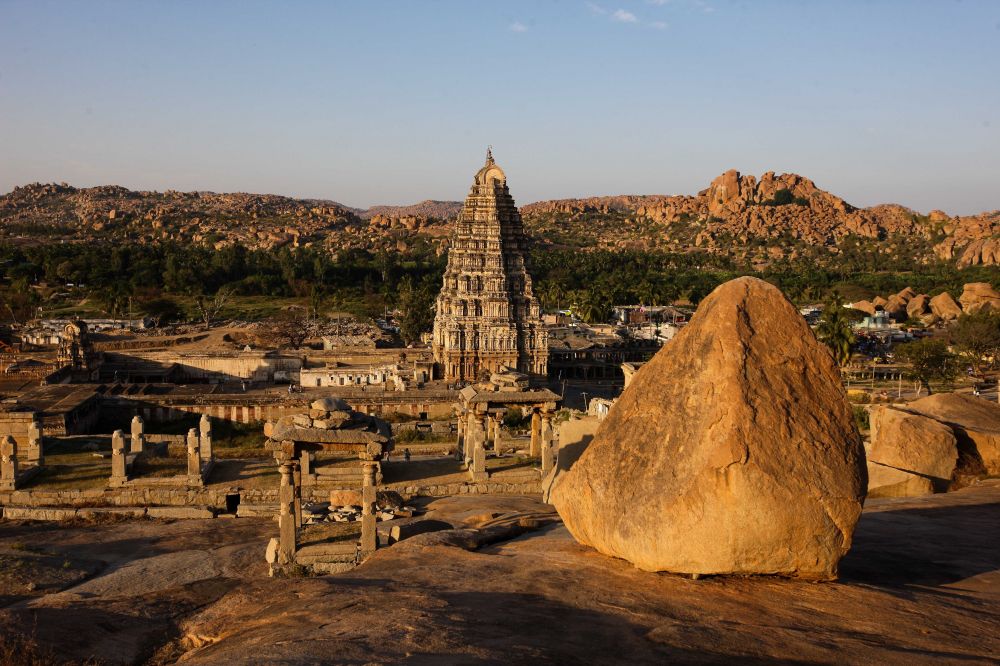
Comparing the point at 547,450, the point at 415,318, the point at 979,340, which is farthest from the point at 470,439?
the point at 415,318

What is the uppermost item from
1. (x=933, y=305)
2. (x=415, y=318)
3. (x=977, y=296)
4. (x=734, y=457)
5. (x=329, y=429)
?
(x=734, y=457)

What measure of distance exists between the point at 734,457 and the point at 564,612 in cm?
235

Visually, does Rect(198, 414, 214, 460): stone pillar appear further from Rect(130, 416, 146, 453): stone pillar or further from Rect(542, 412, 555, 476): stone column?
Rect(542, 412, 555, 476): stone column

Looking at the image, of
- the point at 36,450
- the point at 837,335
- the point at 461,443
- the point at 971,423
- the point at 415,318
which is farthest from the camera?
the point at 415,318

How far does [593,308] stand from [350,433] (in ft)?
205

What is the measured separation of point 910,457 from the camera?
56.6 feet

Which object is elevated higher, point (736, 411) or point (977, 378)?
point (736, 411)

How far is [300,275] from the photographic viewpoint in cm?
9850

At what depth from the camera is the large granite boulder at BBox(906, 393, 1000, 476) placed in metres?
17.9

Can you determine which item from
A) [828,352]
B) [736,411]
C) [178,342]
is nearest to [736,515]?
[736,411]

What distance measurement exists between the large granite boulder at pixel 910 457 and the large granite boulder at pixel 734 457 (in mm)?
7659

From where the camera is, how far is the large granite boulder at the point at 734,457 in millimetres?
9445

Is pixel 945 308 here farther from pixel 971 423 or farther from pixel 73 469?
pixel 73 469

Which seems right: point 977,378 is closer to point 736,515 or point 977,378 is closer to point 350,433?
point 350,433
